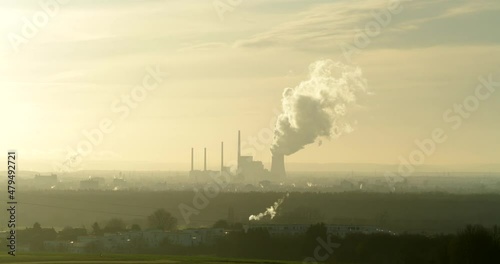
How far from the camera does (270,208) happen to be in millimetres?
116250

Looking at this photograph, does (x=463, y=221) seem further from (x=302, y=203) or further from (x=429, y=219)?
(x=302, y=203)

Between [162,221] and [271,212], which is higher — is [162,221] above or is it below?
below

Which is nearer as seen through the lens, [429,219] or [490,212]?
[429,219]

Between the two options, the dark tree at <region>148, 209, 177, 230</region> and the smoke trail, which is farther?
the smoke trail

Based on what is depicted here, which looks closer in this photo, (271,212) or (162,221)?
(162,221)

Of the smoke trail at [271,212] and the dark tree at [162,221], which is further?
the smoke trail at [271,212]

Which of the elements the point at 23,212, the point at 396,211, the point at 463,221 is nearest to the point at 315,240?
the point at 463,221

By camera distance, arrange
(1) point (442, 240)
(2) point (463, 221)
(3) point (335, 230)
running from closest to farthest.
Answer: (1) point (442, 240), (3) point (335, 230), (2) point (463, 221)

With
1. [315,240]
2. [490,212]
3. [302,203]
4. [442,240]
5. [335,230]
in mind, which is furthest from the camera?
[302,203]

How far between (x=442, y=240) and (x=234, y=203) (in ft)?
254

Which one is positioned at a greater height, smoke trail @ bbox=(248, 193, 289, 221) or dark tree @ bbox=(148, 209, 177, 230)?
smoke trail @ bbox=(248, 193, 289, 221)

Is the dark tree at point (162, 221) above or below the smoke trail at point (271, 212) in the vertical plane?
below

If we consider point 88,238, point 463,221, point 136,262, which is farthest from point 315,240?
point 463,221

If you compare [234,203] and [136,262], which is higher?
[234,203]
